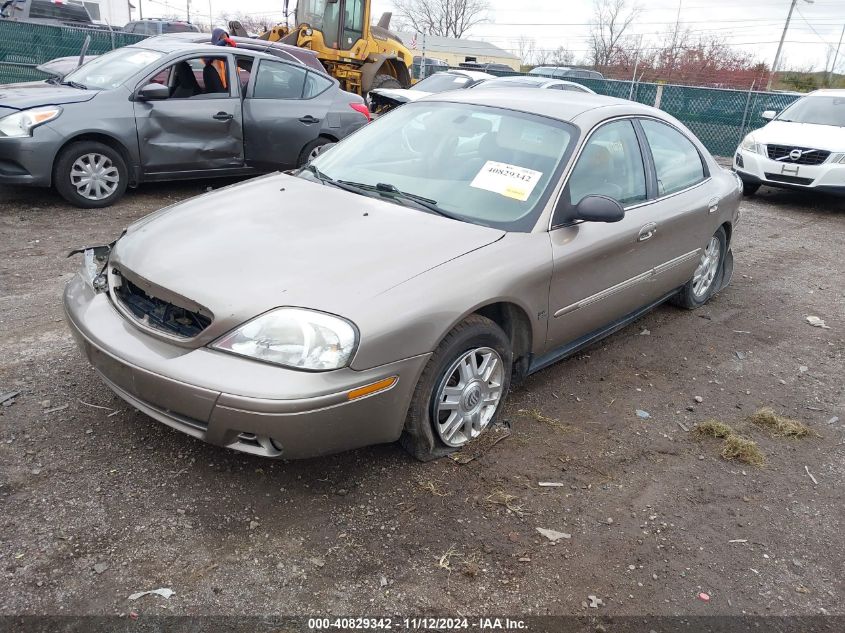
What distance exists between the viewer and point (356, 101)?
28.8 ft

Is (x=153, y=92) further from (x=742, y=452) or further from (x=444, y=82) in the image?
(x=444, y=82)

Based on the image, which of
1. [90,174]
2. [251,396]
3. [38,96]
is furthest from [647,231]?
[38,96]

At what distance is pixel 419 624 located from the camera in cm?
233

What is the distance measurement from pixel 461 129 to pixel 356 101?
5307 mm

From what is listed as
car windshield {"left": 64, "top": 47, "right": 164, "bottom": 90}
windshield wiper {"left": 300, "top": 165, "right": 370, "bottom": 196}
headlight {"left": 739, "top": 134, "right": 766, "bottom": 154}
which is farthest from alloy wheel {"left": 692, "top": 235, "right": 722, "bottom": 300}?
car windshield {"left": 64, "top": 47, "right": 164, "bottom": 90}

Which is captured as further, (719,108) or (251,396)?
(719,108)

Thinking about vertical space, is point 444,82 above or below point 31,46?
below

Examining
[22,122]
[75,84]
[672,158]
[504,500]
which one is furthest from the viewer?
[75,84]

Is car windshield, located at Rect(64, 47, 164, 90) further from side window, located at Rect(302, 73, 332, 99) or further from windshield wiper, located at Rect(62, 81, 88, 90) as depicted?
side window, located at Rect(302, 73, 332, 99)

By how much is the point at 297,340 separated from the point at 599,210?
1.70 metres

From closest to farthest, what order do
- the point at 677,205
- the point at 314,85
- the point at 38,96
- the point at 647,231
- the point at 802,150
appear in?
1. the point at 647,231
2. the point at 677,205
3. the point at 38,96
4. the point at 314,85
5. the point at 802,150

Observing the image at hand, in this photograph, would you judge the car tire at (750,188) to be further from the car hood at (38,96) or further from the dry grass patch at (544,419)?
the car hood at (38,96)

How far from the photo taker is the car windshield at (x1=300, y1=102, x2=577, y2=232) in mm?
3449

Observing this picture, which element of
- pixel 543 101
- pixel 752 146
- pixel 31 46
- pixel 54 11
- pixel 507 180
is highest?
pixel 54 11
